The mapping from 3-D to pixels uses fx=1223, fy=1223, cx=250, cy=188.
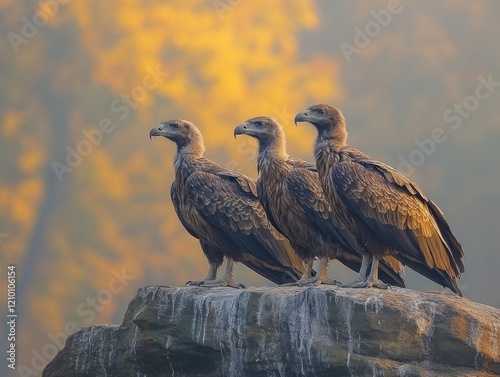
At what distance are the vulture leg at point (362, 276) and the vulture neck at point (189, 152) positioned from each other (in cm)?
373

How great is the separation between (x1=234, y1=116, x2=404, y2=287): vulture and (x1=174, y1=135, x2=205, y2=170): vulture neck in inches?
53.5

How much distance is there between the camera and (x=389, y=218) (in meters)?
15.2

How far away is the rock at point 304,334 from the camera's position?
13.9 m

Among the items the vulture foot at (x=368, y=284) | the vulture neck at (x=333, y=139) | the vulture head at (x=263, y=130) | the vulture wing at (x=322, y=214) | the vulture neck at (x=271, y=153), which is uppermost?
the vulture head at (x=263, y=130)

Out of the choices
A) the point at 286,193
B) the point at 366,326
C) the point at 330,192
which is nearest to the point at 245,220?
the point at 286,193

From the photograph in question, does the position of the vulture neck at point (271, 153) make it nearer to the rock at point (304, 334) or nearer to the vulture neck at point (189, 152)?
the vulture neck at point (189, 152)

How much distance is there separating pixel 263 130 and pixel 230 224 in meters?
1.45

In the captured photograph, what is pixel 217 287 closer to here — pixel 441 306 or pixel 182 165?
pixel 182 165

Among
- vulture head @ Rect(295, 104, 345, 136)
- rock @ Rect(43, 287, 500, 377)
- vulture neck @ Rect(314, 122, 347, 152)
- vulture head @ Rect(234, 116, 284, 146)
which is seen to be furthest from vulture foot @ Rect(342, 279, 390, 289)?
vulture head @ Rect(234, 116, 284, 146)

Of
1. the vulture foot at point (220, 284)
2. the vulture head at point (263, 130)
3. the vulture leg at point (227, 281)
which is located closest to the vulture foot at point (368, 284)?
the vulture foot at point (220, 284)

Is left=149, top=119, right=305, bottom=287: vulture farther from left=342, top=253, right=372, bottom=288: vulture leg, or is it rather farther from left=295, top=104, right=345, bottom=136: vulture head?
left=342, top=253, right=372, bottom=288: vulture leg

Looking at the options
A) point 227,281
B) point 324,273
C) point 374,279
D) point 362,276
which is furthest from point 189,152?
point 374,279

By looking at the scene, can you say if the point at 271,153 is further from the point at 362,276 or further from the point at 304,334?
the point at 304,334

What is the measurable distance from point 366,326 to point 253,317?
5.43 ft
